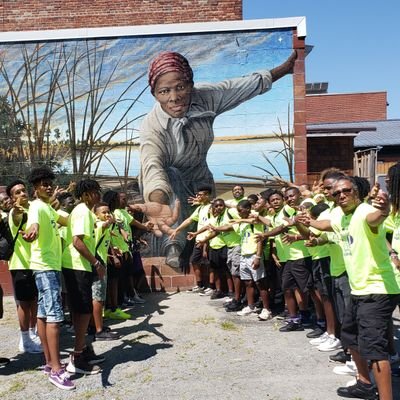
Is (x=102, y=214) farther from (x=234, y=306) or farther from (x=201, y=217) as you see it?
(x=201, y=217)

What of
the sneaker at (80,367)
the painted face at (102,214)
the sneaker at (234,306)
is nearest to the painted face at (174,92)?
the painted face at (102,214)

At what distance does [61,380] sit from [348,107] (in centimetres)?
3481

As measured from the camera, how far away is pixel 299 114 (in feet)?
30.2

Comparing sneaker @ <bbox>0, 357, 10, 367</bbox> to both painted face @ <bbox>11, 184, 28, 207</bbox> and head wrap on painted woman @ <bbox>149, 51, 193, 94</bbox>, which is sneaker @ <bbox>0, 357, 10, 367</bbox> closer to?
painted face @ <bbox>11, 184, 28, 207</bbox>

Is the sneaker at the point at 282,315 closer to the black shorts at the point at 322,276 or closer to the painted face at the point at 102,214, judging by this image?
the black shorts at the point at 322,276

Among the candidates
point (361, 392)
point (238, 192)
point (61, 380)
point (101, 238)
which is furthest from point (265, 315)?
point (61, 380)

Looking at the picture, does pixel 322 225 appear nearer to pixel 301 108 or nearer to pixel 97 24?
pixel 301 108

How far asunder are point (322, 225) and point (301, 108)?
5.03m

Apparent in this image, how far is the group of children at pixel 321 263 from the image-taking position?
3.78m

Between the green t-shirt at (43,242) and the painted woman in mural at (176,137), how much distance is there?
4538mm

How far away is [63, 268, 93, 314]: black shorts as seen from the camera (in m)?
4.89

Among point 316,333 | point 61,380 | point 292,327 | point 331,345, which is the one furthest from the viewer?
point 292,327

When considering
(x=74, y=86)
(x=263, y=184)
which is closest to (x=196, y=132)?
(x=263, y=184)

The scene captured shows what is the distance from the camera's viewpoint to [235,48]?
9.31 meters
